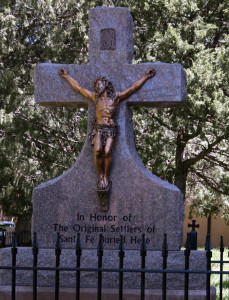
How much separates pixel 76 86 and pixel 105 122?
60cm

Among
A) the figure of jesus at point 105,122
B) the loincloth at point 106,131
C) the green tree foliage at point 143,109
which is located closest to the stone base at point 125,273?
the figure of jesus at point 105,122

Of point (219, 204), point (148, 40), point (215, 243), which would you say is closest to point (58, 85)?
point (148, 40)

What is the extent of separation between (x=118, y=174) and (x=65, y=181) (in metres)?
0.60

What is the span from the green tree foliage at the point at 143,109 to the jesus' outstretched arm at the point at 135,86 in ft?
25.6

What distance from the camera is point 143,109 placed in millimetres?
15531

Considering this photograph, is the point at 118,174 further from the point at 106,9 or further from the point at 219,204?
the point at 219,204

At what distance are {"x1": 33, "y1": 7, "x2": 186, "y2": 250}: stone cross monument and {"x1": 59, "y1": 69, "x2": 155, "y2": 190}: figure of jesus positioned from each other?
3.2 inches

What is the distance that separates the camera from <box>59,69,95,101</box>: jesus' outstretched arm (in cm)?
645

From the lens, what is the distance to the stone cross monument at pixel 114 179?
240 inches

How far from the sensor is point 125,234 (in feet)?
20.1

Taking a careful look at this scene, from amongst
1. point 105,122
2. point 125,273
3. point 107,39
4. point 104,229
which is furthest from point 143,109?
point 125,273

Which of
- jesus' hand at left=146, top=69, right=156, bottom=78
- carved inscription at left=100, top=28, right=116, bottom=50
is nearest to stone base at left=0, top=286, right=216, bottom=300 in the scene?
jesus' hand at left=146, top=69, right=156, bottom=78

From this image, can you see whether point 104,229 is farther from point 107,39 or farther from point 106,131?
point 107,39

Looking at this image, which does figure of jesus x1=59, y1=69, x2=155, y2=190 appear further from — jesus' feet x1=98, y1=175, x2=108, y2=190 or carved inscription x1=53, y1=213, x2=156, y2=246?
carved inscription x1=53, y1=213, x2=156, y2=246
